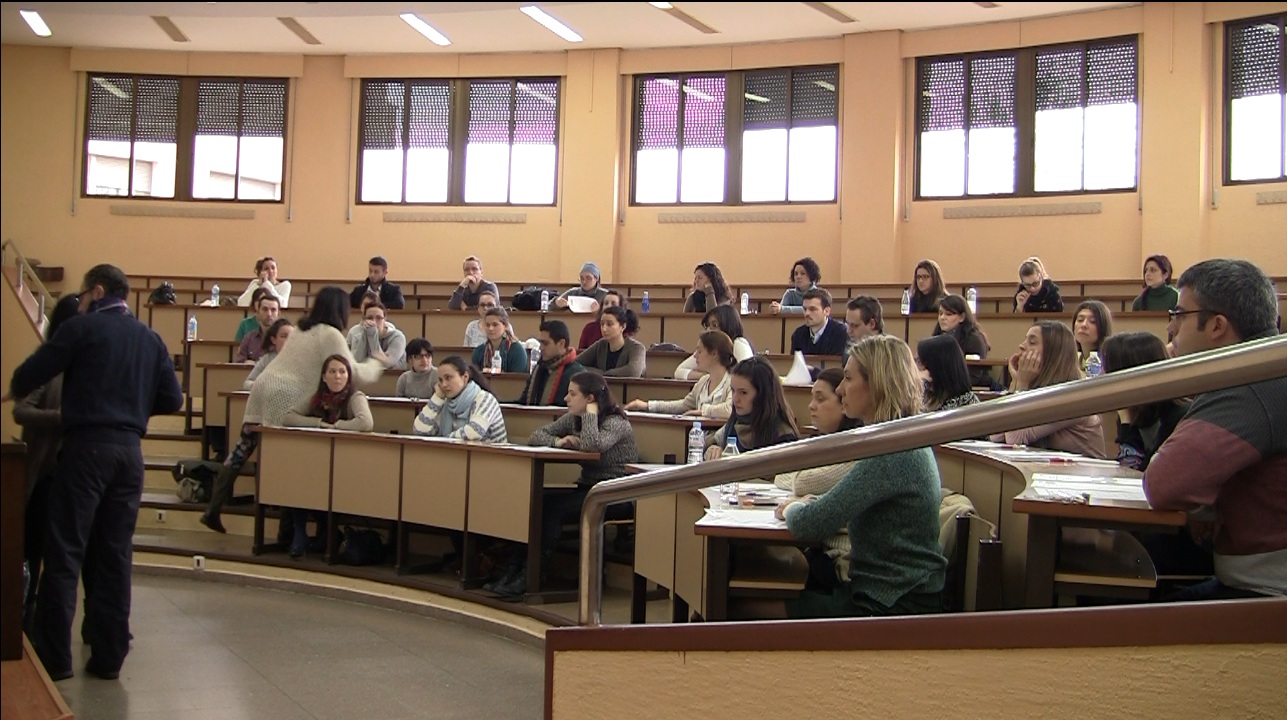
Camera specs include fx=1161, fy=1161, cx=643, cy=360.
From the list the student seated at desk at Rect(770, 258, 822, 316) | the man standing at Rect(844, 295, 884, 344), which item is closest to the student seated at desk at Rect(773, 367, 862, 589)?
the man standing at Rect(844, 295, 884, 344)

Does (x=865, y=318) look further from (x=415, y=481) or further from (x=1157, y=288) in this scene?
(x=415, y=481)

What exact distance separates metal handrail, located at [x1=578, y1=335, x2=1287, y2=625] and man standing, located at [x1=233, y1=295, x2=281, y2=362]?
6.53 m

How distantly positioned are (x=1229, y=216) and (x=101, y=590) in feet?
35.1

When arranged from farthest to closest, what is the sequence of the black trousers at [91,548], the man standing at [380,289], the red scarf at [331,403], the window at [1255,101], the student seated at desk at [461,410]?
the window at [1255,101], the man standing at [380,289], the red scarf at [331,403], the student seated at desk at [461,410], the black trousers at [91,548]

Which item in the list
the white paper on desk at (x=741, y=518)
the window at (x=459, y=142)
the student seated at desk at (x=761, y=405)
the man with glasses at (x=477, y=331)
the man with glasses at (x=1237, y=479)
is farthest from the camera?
the window at (x=459, y=142)

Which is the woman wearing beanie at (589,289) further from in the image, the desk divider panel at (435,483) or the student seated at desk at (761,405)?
the student seated at desk at (761,405)

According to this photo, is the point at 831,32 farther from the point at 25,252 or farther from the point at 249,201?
the point at 25,252

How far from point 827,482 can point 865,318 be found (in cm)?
373

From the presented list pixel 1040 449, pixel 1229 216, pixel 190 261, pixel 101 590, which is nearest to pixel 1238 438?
pixel 1040 449

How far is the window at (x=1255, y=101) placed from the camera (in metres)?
11.1

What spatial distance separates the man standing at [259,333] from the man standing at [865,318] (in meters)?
4.26

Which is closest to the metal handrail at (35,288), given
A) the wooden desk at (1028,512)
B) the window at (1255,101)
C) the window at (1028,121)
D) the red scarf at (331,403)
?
the red scarf at (331,403)

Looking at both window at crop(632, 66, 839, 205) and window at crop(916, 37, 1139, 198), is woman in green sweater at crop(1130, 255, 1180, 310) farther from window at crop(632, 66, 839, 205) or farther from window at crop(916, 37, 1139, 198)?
window at crop(632, 66, 839, 205)

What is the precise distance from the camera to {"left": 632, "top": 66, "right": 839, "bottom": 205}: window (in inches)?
529
